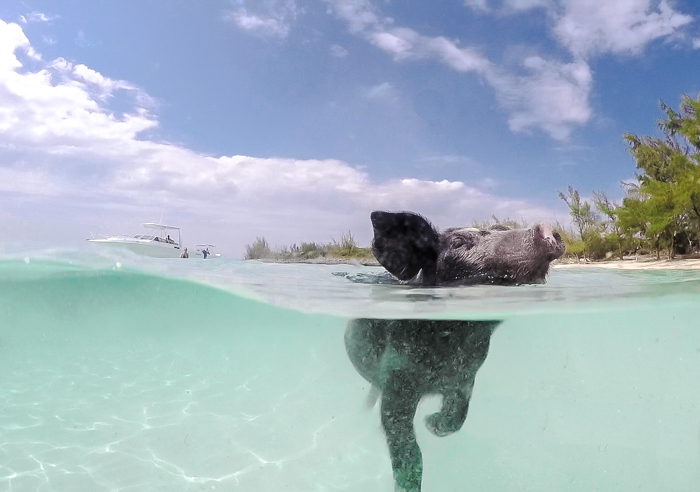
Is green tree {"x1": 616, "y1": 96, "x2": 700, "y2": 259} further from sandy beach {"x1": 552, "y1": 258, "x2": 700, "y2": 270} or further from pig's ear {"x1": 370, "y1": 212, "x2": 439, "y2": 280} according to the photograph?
pig's ear {"x1": 370, "y1": 212, "x2": 439, "y2": 280}

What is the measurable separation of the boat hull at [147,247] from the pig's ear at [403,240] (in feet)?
19.2

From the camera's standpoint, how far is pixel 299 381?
15.2 metres

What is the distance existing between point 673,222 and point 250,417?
58.5 ft

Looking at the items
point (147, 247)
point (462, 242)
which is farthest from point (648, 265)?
point (147, 247)

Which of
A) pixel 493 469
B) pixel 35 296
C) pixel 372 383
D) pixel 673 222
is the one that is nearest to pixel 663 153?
pixel 673 222

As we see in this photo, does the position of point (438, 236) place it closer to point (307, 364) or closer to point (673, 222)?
point (307, 364)

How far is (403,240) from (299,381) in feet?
40.5

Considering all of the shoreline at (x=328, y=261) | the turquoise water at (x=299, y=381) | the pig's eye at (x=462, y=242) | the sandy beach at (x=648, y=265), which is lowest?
the turquoise water at (x=299, y=381)

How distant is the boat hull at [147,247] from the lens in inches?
334

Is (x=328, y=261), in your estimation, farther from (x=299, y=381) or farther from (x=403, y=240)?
(x=403, y=240)

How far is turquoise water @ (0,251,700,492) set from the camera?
7430 mm

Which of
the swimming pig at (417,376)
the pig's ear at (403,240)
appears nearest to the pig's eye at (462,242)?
the pig's ear at (403,240)

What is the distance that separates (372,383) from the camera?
4082mm

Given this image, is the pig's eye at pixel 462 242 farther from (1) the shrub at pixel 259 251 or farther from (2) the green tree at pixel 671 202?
(2) the green tree at pixel 671 202
